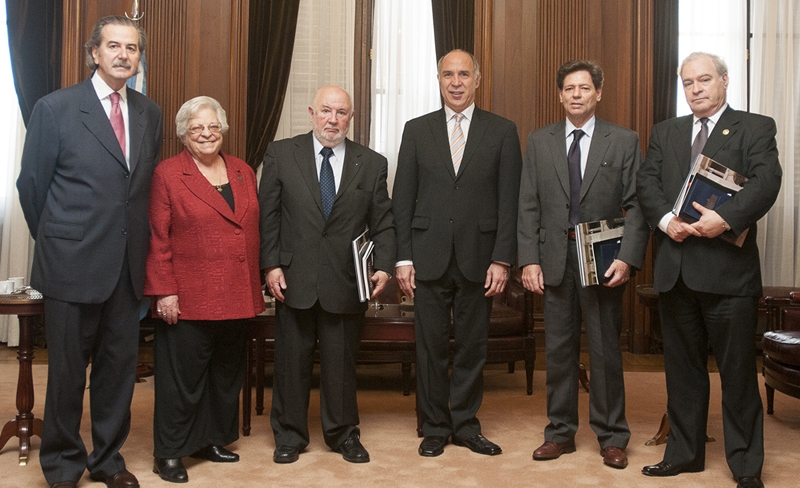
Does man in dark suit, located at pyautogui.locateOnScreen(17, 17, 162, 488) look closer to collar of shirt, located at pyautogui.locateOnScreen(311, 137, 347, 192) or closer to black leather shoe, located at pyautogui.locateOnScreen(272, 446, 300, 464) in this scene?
black leather shoe, located at pyautogui.locateOnScreen(272, 446, 300, 464)

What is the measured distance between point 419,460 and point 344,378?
49cm

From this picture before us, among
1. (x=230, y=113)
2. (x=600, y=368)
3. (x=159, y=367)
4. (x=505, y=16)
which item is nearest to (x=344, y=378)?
(x=159, y=367)

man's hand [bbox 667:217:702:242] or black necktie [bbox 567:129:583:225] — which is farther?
black necktie [bbox 567:129:583:225]

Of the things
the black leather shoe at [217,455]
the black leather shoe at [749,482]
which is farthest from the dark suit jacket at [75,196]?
the black leather shoe at [749,482]

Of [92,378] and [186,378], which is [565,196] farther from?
[92,378]

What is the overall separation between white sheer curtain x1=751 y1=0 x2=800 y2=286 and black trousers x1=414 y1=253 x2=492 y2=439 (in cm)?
393

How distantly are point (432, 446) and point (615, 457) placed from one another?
788 millimetres

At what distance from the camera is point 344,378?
3.35 m

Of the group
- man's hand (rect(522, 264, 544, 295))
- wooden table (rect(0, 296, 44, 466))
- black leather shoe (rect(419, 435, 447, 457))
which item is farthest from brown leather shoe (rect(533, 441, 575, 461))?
wooden table (rect(0, 296, 44, 466))

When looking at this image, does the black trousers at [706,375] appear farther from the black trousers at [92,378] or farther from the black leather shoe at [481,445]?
the black trousers at [92,378]

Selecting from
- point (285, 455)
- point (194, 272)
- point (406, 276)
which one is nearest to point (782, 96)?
point (406, 276)

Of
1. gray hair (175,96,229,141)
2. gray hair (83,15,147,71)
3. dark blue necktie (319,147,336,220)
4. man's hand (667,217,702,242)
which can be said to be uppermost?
gray hair (83,15,147,71)

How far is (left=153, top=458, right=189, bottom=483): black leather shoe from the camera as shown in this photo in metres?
3.01

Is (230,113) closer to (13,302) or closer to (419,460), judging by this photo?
(13,302)
